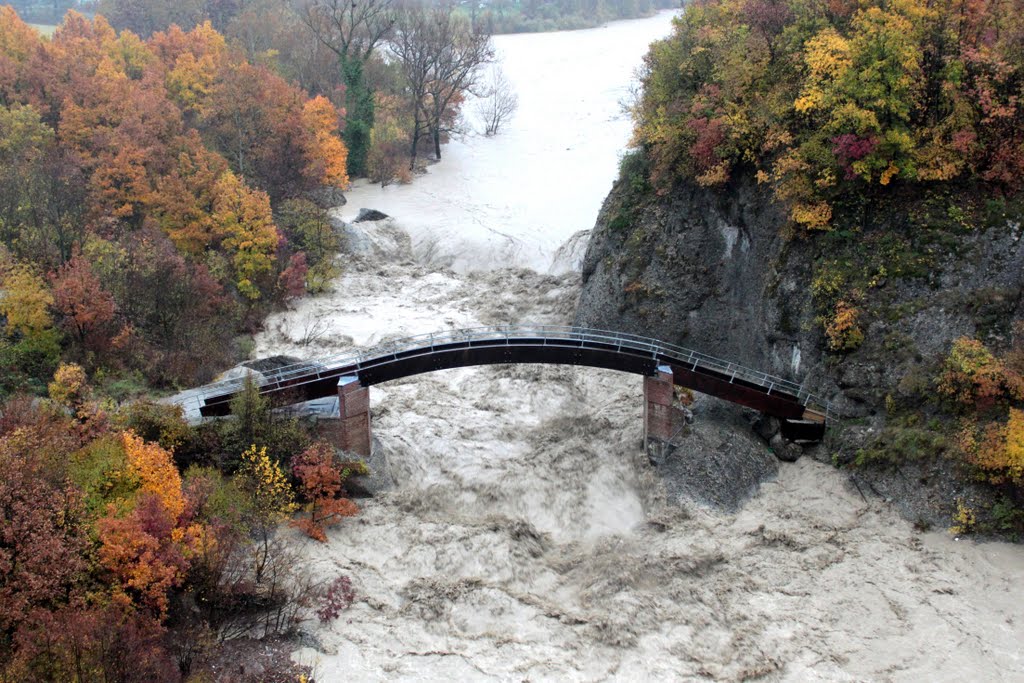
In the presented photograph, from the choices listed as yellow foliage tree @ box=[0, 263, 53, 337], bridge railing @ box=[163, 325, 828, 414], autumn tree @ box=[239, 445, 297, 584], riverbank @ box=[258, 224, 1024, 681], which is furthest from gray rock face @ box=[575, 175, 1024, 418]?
yellow foliage tree @ box=[0, 263, 53, 337]

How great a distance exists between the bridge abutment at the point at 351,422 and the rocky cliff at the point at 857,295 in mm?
15759

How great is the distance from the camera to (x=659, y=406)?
35781 mm

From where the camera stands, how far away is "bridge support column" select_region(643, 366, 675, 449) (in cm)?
3559

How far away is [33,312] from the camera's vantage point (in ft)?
123

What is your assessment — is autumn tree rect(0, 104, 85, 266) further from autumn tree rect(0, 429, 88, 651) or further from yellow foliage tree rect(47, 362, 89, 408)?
autumn tree rect(0, 429, 88, 651)

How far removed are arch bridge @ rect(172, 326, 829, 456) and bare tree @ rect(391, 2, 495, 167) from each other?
140 feet

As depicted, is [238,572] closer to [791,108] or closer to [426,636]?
[426,636]

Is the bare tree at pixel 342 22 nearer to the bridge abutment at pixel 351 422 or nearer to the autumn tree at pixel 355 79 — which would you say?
the autumn tree at pixel 355 79

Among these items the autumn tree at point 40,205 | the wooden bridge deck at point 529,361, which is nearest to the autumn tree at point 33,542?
the wooden bridge deck at point 529,361

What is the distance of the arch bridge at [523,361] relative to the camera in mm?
34250

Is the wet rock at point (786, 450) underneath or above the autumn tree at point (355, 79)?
underneath

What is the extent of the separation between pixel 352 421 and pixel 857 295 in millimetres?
21153

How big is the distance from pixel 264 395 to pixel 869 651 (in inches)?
906

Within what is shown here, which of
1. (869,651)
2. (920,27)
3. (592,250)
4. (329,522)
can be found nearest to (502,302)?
(592,250)
